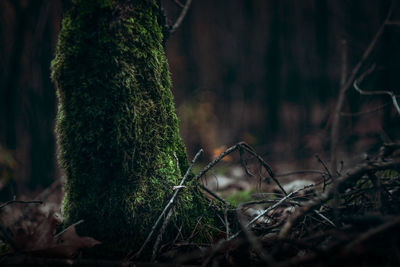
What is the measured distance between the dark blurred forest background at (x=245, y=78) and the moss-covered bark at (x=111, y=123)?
94.4 inches

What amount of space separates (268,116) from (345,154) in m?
3.35

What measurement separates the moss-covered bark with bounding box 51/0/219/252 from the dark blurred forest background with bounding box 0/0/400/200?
2.40 metres

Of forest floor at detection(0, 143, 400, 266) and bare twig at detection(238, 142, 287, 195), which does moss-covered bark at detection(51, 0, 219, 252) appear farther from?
bare twig at detection(238, 142, 287, 195)

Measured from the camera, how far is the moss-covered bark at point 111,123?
1.23 meters

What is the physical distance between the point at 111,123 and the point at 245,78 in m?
6.52

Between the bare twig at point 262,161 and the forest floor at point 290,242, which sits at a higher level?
the bare twig at point 262,161

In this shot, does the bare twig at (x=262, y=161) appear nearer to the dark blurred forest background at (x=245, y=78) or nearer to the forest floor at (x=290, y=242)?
the forest floor at (x=290, y=242)

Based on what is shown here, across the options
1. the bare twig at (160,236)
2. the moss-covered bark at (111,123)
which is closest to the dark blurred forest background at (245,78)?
the moss-covered bark at (111,123)

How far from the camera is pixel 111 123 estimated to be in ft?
4.09

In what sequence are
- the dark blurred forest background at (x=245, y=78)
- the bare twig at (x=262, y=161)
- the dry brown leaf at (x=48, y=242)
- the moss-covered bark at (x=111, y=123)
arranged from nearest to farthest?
the dry brown leaf at (x=48, y=242)
the moss-covered bark at (x=111, y=123)
the bare twig at (x=262, y=161)
the dark blurred forest background at (x=245, y=78)

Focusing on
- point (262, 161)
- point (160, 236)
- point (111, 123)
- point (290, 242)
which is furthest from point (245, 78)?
point (290, 242)

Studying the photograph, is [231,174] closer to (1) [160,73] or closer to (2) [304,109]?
(1) [160,73]

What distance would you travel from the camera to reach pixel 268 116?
688 cm

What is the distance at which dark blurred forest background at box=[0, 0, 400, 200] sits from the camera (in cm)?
342
